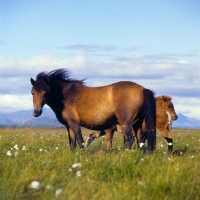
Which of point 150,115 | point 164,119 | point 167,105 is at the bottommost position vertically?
point 164,119

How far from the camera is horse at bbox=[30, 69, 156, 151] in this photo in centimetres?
1245

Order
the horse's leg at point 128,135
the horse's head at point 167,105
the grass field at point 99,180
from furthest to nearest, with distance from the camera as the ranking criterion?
the horse's head at point 167,105, the horse's leg at point 128,135, the grass field at point 99,180

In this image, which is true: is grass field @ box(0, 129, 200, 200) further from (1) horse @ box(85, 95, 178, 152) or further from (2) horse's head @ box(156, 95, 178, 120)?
(2) horse's head @ box(156, 95, 178, 120)

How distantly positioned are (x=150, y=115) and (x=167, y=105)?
3.43 m

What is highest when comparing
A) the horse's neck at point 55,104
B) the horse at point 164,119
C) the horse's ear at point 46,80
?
the horse's ear at point 46,80

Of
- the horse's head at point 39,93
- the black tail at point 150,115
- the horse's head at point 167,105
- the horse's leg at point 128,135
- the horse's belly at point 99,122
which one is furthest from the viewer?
the horse's head at point 167,105

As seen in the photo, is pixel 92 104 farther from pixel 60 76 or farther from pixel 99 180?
pixel 99 180

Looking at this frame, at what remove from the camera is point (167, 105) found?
15859 mm

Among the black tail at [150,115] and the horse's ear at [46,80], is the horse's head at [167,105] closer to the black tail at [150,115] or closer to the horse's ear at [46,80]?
the black tail at [150,115]

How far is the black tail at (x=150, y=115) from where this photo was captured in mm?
12430

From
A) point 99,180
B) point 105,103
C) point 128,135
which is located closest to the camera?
point 99,180

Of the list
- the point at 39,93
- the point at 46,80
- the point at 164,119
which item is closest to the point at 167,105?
the point at 164,119

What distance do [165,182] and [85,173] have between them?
68.0 inches

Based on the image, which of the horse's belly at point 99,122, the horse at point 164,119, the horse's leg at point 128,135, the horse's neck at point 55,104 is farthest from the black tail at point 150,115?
the horse's neck at point 55,104
